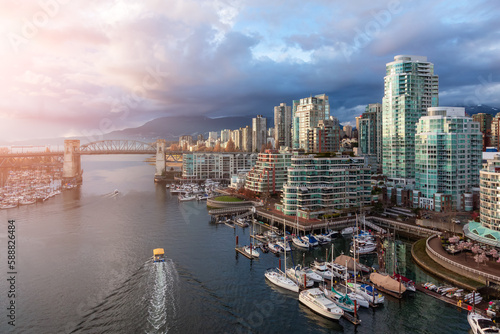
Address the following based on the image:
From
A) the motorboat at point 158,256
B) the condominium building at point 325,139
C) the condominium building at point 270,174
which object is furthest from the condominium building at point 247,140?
the motorboat at point 158,256

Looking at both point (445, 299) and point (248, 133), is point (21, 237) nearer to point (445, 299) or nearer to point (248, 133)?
point (445, 299)

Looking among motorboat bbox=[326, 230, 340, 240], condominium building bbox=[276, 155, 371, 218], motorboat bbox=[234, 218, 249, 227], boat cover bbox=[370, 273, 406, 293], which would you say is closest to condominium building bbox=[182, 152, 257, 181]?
motorboat bbox=[234, 218, 249, 227]

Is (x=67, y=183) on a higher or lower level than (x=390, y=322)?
higher

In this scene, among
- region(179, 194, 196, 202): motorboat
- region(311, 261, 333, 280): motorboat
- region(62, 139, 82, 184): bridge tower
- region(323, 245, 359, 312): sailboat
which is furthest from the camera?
region(62, 139, 82, 184): bridge tower

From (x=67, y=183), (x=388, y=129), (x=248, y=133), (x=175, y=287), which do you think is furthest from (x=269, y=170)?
(x=248, y=133)

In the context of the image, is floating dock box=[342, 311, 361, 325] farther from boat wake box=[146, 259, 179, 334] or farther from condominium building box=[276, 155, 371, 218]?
condominium building box=[276, 155, 371, 218]

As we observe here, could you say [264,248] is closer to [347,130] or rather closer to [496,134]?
[496,134]
